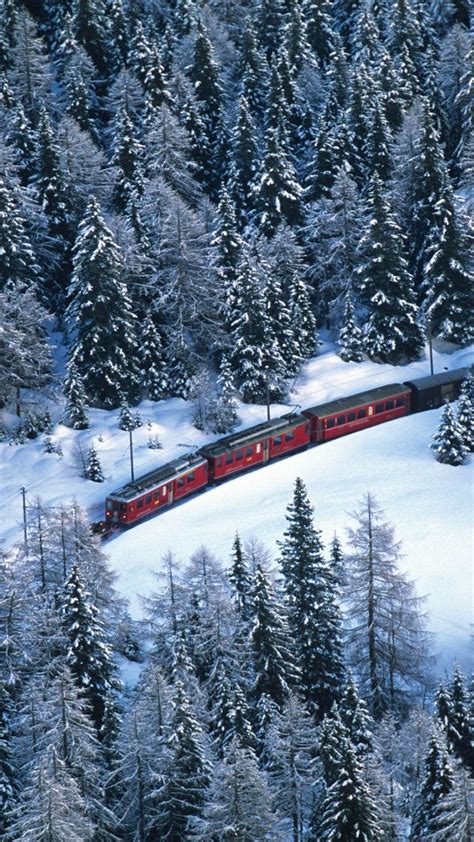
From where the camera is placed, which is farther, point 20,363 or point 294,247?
point 294,247

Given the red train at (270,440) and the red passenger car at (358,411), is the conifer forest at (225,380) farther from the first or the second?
the red passenger car at (358,411)

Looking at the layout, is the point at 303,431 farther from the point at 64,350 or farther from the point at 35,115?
the point at 35,115

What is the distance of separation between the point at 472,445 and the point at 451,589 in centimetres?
1395

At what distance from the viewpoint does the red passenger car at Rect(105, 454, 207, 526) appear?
213 feet

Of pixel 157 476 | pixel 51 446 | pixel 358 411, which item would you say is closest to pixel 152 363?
pixel 51 446

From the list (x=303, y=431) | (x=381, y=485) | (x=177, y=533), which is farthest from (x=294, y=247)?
(x=177, y=533)

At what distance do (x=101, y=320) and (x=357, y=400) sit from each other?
16386 mm

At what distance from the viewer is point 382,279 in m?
81.0

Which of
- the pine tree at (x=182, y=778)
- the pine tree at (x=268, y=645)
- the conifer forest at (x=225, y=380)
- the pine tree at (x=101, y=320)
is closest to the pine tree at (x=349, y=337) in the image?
the conifer forest at (x=225, y=380)

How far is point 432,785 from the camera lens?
1682 inches

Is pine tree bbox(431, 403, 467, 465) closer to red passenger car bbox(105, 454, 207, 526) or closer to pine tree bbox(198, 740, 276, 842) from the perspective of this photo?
red passenger car bbox(105, 454, 207, 526)

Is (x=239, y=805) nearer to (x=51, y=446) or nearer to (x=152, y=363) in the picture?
(x=51, y=446)

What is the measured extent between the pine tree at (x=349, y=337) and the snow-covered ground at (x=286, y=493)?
2.88 metres

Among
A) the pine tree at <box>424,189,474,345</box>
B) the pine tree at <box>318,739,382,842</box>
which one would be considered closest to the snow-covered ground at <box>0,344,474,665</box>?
the pine tree at <box>424,189,474,345</box>
